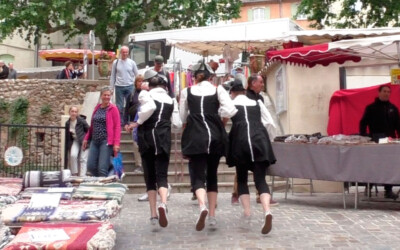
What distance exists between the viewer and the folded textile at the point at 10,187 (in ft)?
25.1

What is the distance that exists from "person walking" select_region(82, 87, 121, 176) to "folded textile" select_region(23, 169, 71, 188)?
2314 millimetres

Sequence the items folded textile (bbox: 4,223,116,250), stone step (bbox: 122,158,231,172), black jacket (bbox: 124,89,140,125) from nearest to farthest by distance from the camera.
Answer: folded textile (bbox: 4,223,116,250)
black jacket (bbox: 124,89,140,125)
stone step (bbox: 122,158,231,172)

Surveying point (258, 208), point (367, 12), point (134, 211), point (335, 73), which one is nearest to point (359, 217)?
point (258, 208)

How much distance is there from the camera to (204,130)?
7.92 m

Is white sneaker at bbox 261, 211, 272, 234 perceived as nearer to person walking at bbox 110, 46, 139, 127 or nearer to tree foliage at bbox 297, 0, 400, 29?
person walking at bbox 110, 46, 139, 127

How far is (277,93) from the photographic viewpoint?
14.6 meters

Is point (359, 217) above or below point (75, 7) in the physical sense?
below

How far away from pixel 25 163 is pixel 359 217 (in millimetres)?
7733

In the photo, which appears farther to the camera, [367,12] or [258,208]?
[367,12]

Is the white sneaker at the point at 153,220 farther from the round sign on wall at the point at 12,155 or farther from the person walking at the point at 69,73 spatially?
the person walking at the point at 69,73

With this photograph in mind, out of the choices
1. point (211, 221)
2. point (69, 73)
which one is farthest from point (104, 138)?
point (69, 73)

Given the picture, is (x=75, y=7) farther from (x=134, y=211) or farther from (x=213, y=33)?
(x=134, y=211)

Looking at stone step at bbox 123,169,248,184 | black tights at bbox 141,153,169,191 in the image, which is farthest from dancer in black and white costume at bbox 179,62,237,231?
stone step at bbox 123,169,248,184

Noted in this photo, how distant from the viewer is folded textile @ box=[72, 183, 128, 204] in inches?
279
